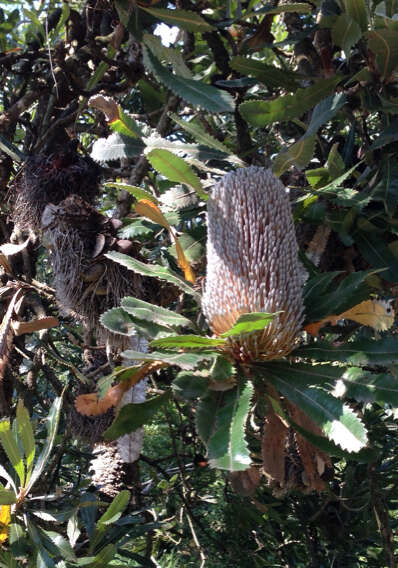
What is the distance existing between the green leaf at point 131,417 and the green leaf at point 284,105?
1.75 ft

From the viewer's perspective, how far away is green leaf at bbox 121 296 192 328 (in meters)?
0.93

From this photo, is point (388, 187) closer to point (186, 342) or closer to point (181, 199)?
point (181, 199)

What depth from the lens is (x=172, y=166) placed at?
3.38 ft

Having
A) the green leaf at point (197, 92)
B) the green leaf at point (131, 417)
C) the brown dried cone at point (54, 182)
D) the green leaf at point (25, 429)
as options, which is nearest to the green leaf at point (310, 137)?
the green leaf at point (197, 92)

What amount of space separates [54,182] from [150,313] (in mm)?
707

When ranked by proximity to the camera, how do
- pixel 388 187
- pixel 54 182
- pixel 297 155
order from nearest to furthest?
1. pixel 297 155
2. pixel 388 187
3. pixel 54 182

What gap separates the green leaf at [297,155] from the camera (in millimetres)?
1001

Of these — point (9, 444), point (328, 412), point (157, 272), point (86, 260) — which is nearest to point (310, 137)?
point (157, 272)

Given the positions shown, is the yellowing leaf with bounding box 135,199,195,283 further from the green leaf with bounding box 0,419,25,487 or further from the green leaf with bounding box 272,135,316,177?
the green leaf with bounding box 0,419,25,487

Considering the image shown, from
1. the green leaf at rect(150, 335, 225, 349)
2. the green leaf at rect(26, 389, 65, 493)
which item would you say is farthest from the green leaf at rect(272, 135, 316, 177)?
the green leaf at rect(26, 389, 65, 493)

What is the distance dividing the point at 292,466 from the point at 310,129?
103 cm

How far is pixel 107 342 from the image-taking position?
132 centimetres

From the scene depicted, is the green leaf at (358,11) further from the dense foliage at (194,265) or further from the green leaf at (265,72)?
the green leaf at (265,72)

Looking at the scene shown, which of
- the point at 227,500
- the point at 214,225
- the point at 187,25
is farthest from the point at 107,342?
the point at 227,500
